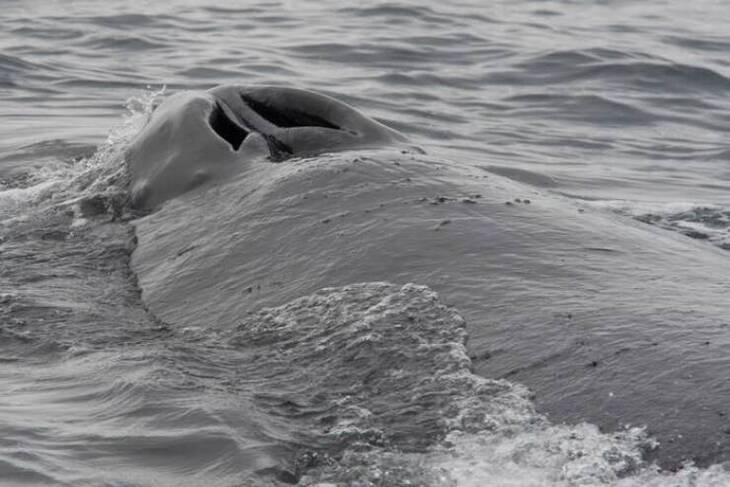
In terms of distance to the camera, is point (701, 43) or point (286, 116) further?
point (701, 43)

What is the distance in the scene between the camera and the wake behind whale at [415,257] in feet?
16.8

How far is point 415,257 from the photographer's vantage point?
623 cm

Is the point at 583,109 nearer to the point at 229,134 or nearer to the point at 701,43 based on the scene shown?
the point at 701,43

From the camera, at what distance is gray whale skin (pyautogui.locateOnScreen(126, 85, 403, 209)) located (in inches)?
295

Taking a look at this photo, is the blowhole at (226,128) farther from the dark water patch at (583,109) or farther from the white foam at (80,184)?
the dark water patch at (583,109)

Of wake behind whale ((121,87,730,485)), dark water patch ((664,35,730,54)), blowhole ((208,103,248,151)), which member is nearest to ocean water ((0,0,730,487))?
wake behind whale ((121,87,730,485))

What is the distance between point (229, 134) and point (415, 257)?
6.30 feet

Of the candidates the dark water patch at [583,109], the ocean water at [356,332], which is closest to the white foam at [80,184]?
the ocean water at [356,332]

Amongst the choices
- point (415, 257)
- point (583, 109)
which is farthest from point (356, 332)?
point (583, 109)

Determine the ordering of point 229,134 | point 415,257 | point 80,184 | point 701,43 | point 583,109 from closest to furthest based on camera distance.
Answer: point 415,257
point 229,134
point 80,184
point 583,109
point 701,43

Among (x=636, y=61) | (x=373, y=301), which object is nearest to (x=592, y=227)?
(x=373, y=301)

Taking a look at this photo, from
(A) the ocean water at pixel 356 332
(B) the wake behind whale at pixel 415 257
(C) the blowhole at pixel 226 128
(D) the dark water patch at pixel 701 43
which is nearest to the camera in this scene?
(A) the ocean water at pixel 356 332

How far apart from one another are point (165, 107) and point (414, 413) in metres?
3.37

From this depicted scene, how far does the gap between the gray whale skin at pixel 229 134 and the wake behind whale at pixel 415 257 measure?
1cm
